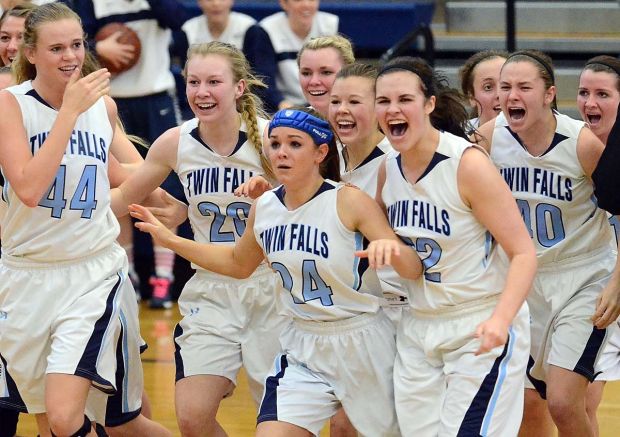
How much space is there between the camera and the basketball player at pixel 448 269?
166 inches

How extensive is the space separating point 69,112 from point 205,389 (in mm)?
1260

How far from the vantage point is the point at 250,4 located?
424 inches

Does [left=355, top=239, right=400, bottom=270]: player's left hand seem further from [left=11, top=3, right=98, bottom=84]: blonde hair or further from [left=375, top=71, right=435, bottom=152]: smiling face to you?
[left=11, top=3, right=98, bottom=84]: blonde hair

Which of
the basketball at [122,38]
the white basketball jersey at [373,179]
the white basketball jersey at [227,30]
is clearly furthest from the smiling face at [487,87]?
the basketball at [122,38]

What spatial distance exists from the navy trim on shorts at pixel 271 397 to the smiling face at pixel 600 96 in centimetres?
171

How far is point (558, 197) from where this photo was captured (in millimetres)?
4938

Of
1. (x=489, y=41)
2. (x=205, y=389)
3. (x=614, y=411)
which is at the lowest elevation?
(x=614, y=411)

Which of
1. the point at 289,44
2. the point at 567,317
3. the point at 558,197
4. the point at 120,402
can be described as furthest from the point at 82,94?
the point at 289,44

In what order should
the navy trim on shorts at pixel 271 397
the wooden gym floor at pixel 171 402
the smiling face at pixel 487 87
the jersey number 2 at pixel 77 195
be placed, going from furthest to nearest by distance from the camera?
the wooden gym floor at pixel 171 402 < the smiling face at pixel 487 87 < the jersey number 2 at pixel 77 195 < the navy trim on shorts at pixel 271 397

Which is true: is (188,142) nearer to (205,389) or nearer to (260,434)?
(205,389)

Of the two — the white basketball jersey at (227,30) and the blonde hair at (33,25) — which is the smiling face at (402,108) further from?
the white basketball jersey at (227,30)

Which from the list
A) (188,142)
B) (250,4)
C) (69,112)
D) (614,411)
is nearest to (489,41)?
(250,4)

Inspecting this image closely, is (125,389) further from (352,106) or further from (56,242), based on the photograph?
(352,106)

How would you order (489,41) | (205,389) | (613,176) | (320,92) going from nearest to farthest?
(613,176) < (205,389) < (320,92) < (489,41)
